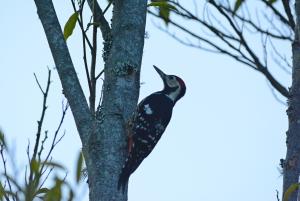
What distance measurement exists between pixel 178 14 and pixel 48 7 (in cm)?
219

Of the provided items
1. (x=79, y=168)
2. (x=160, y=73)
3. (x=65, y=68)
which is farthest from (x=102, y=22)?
(x=160, y=73)

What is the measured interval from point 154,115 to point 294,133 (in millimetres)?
2001

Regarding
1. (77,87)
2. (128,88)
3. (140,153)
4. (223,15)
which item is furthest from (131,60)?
(223,15)

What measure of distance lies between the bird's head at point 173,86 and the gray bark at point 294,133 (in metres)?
2.48

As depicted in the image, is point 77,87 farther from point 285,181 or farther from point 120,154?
point 285,181

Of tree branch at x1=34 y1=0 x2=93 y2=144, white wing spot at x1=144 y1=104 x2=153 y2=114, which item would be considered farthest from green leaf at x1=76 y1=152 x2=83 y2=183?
white wing spot at x1=144 y1=104 x2=153 y2=114

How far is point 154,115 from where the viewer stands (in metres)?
4.71

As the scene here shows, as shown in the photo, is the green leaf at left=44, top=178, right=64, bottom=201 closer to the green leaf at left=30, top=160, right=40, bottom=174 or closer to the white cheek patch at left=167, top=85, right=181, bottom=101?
the green leaf at left=30, top=160, right=40, bottom=174

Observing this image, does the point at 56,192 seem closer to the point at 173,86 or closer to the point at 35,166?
the point at 35,166

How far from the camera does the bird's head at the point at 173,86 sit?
218 inches

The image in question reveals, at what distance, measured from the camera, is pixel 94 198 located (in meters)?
2.43

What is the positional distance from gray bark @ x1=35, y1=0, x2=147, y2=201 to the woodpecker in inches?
23.9

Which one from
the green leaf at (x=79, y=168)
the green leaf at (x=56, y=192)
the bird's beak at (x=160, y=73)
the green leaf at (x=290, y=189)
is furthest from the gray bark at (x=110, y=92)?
the bird's beak at (x=160, y=73)

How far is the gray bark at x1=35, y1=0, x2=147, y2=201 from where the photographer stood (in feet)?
8.21
